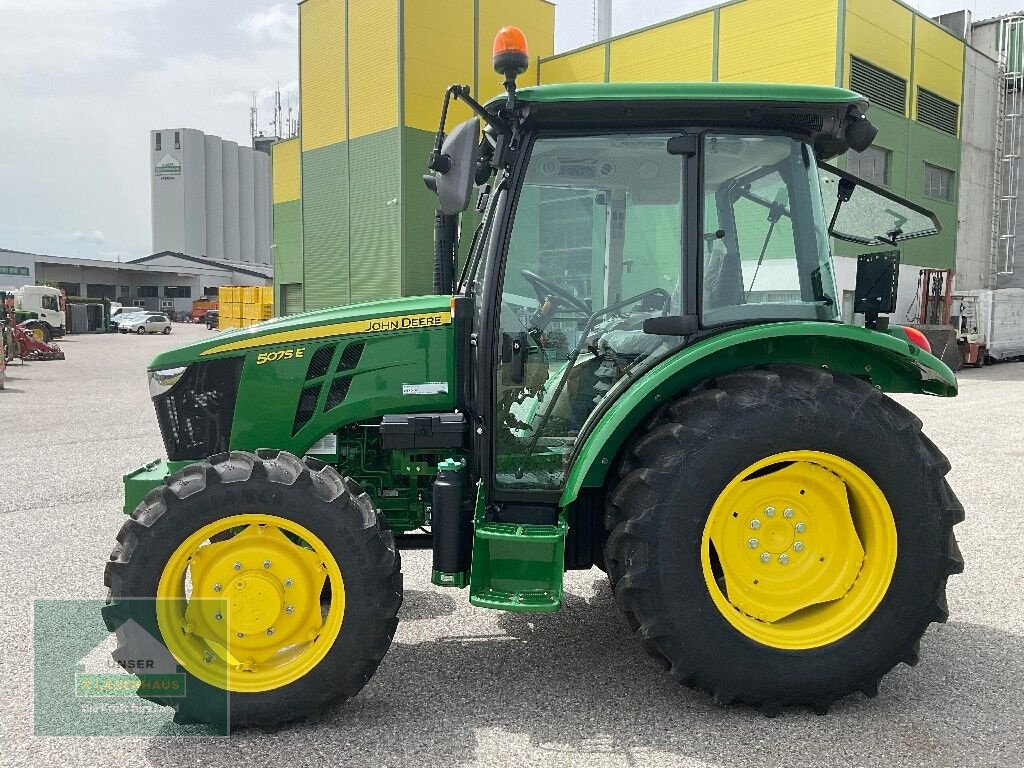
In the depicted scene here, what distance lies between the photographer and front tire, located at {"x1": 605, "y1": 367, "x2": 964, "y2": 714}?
9.87 ft

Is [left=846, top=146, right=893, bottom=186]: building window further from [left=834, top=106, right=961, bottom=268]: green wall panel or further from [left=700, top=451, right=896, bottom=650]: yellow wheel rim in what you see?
[left=700, top=451, right=896, bottom=650]: yellow wheel rim

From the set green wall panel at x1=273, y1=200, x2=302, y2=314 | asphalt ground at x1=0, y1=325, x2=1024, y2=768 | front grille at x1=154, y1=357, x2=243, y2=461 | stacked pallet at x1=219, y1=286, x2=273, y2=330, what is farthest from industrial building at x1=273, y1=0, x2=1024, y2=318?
front grille at x1=154, y1=357, x2=243, y2=461

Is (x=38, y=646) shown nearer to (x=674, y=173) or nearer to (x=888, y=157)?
(x=674, y=173)

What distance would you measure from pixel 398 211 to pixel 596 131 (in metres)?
25.8

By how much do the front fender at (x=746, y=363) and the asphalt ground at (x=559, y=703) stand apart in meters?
0.87

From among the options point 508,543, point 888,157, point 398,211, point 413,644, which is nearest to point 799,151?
point 508,543

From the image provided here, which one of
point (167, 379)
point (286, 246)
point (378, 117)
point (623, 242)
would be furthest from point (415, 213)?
point (623, 242)

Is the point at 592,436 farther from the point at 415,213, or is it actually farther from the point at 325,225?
the point at 325,225

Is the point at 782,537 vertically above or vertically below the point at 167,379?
below

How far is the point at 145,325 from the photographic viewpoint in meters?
45.1

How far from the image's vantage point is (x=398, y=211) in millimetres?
28203

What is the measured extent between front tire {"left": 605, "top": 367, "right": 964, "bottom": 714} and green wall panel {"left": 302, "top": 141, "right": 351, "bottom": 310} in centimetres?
2828

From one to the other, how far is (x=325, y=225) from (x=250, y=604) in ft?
100

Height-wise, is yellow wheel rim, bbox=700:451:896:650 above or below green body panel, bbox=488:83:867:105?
below
